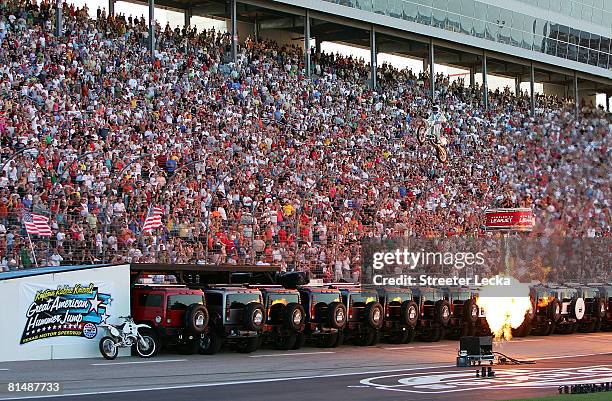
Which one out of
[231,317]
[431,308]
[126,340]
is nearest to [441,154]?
[431,308]

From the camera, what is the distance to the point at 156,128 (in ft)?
130

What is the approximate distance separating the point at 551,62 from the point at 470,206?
72.4 ft

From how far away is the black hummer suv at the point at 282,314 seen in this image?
31.5 m

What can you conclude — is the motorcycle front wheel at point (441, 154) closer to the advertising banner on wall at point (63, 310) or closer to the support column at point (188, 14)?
the support column at point (188, 14)

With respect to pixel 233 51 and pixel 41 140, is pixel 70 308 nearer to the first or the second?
pixel 41 140

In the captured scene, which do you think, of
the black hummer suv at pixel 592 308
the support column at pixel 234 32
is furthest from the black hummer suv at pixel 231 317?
the support column at pixel 234 32

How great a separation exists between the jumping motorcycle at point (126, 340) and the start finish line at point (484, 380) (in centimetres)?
624

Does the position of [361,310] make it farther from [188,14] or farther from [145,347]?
[188,14]

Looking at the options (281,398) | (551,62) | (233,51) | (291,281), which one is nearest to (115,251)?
(291,281)

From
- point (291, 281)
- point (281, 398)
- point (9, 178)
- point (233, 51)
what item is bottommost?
point (281, 398)

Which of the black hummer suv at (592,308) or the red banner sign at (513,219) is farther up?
the red banner sign at (513,219)

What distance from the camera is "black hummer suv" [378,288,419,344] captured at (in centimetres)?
3497

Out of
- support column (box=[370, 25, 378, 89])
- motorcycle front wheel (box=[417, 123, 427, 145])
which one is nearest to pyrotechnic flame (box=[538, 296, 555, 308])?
motorcycle front wheel (box=[417, 123, 427, 145])

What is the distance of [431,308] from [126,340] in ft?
37.5
